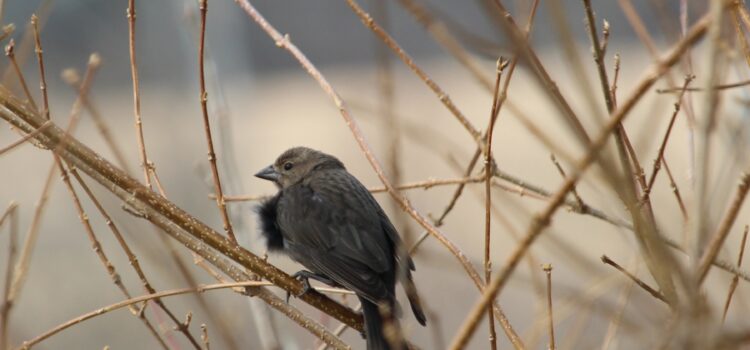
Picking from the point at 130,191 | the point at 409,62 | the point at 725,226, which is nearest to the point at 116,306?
the point at 130,191

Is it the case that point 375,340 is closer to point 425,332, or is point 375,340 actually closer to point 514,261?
point 514,261

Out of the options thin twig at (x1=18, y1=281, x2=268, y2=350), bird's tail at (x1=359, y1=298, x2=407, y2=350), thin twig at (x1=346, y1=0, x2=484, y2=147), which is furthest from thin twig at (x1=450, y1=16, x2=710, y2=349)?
bird's tail at (x1=359, y1=298, x2=407, y2=350)

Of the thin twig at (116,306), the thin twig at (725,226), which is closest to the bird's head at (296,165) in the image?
the thin twig at (116,306)

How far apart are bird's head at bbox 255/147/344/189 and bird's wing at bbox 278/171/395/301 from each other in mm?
502

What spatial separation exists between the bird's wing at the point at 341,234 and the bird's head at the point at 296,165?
1.65ft

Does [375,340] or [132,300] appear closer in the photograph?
[132,300]

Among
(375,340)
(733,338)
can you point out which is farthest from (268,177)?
(733,338)

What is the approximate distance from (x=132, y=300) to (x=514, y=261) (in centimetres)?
155

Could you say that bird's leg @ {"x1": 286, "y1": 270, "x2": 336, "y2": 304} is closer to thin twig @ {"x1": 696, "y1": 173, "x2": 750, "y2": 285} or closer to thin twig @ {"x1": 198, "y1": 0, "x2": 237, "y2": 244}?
thin twig @ {"x1": 198, "y1": 0, "x2": 237, "y2": 244}

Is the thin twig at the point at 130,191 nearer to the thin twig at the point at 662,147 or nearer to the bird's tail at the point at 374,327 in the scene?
the bird's tail at the point at 374,327

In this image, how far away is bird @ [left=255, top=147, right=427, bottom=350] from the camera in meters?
4.55

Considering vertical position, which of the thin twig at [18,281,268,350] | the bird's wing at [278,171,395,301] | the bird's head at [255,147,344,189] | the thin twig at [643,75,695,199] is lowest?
the thin twig at [18,281,268,350]

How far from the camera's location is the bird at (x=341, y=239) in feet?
14.9

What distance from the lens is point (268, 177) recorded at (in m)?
6.22
